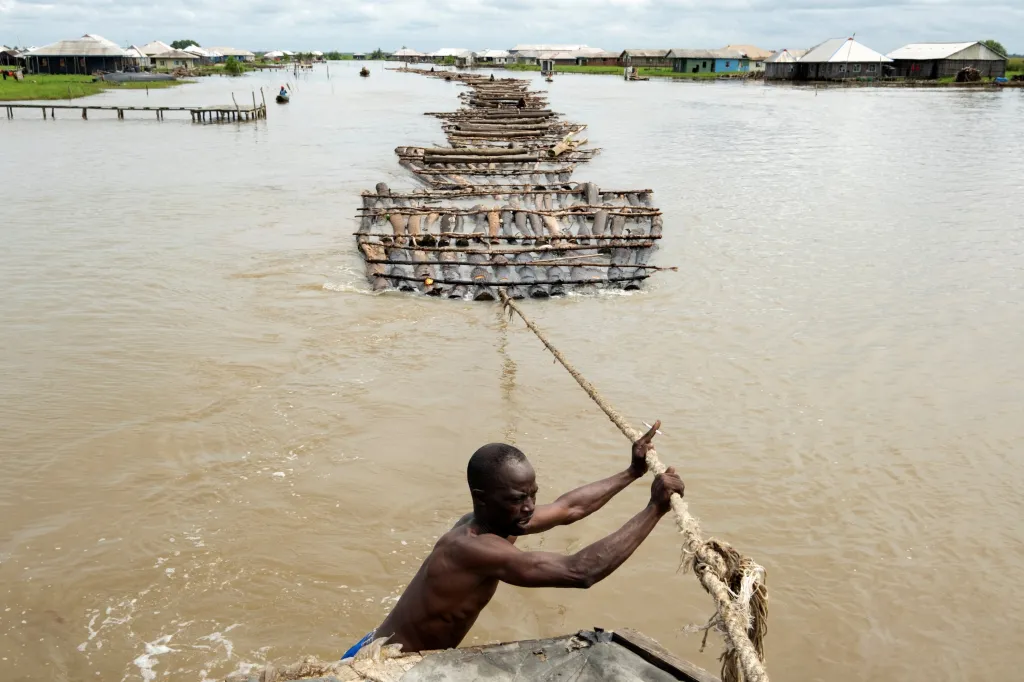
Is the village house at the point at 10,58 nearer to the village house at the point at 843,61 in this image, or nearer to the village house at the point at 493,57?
the village house at the point at 493,57

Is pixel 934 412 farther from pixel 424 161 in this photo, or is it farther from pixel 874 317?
pixel 424 161

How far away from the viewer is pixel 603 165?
72.1ft

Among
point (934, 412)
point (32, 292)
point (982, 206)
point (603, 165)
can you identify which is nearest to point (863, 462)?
point (934, 412)

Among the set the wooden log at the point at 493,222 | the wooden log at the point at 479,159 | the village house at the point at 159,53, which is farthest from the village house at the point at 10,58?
the wooden log at the point at 493,222

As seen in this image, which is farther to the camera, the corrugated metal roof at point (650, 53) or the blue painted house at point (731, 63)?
the corrugated metal roof at point (650, 53)

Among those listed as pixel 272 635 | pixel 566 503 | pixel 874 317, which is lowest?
pixel 272 635

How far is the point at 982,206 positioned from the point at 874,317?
848 cm

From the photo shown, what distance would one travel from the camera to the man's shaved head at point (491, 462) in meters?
2.38

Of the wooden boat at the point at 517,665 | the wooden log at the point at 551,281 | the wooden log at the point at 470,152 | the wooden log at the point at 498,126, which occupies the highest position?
the wooden log at the point at 498,126

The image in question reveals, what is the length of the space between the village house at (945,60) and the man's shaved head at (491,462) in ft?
222

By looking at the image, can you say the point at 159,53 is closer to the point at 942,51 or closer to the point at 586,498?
the point at 942,51

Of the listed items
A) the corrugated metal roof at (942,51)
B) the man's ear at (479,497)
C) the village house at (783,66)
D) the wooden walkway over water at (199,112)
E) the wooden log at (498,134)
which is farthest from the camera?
the village house at (783,66)

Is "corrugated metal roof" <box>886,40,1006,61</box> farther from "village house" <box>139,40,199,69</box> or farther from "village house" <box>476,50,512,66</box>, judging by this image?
"village house" <box>139,40,199,69</box>

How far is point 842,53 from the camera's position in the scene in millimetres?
59031
